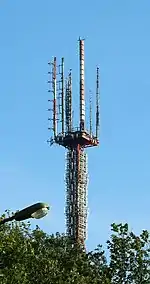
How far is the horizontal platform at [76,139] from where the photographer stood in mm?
87438

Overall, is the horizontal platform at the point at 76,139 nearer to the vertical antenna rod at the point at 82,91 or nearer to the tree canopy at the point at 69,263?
the vertical antenna rod at the point at 82,91

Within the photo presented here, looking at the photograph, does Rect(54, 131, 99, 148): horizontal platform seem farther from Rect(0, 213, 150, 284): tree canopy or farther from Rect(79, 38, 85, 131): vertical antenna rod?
Rect(0, 213, 150, 284): tree canopy

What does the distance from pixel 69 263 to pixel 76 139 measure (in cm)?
4185

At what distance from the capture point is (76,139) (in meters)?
87.6

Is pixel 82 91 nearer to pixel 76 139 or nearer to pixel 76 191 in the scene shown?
pixel 76 139

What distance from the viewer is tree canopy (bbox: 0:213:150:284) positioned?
126 feet

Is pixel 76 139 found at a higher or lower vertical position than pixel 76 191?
higher

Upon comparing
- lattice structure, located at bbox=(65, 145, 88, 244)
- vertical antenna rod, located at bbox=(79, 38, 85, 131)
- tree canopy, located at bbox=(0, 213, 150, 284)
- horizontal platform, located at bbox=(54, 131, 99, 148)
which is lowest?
tree canopy, located at bbox=(0, 213, 150, 284)

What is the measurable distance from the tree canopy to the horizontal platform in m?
41.0

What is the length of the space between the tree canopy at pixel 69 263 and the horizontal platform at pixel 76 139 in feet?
135

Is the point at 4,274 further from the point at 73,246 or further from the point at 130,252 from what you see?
the point at 73,246

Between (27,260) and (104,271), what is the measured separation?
15.9 ft

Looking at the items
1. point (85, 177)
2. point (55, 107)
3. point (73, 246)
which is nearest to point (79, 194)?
point (85, 177)

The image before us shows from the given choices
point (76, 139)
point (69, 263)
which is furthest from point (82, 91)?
point (69, 263)
